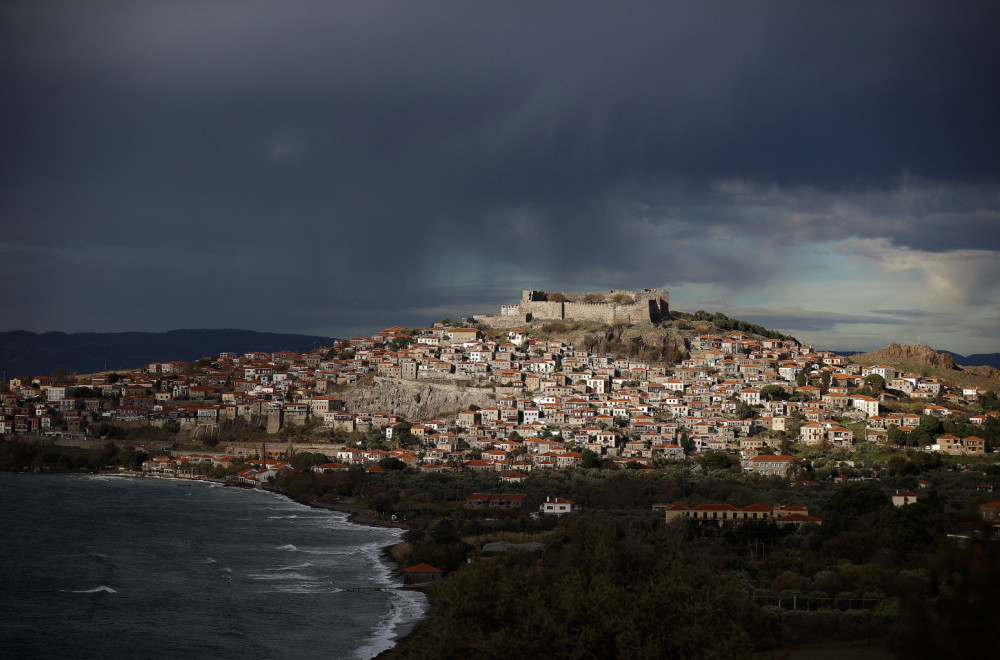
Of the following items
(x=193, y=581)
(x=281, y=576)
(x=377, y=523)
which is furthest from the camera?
(x=377, y=523)

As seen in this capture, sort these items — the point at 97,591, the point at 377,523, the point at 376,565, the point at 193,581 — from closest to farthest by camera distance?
the point at 97,591 < the point at 193,581 < the point at 376,565 < the point at 377,523

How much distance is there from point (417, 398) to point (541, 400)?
293 inches

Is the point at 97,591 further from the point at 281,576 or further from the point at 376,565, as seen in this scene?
the point at 376,565

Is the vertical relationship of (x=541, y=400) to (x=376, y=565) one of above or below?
above

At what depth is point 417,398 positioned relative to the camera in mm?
57219

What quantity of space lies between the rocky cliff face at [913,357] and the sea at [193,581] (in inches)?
1776

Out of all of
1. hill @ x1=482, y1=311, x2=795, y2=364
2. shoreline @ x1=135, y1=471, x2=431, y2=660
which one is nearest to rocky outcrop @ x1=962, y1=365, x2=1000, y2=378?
hill @ x1=482, y1=311, x2=795, y2=364

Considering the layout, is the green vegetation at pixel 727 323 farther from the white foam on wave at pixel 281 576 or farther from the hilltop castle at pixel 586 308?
the white foam on wave at pixel 281 576

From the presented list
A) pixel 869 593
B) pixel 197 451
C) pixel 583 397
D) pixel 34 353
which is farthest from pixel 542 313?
pixel 34 353

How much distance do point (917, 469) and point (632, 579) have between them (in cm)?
2593

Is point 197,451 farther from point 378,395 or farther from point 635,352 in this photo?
point 635,352

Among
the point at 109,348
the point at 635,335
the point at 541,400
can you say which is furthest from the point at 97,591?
the point at 109,348

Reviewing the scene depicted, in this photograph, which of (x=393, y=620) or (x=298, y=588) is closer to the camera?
(x=393, y=620)

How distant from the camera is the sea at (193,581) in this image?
18797mm
